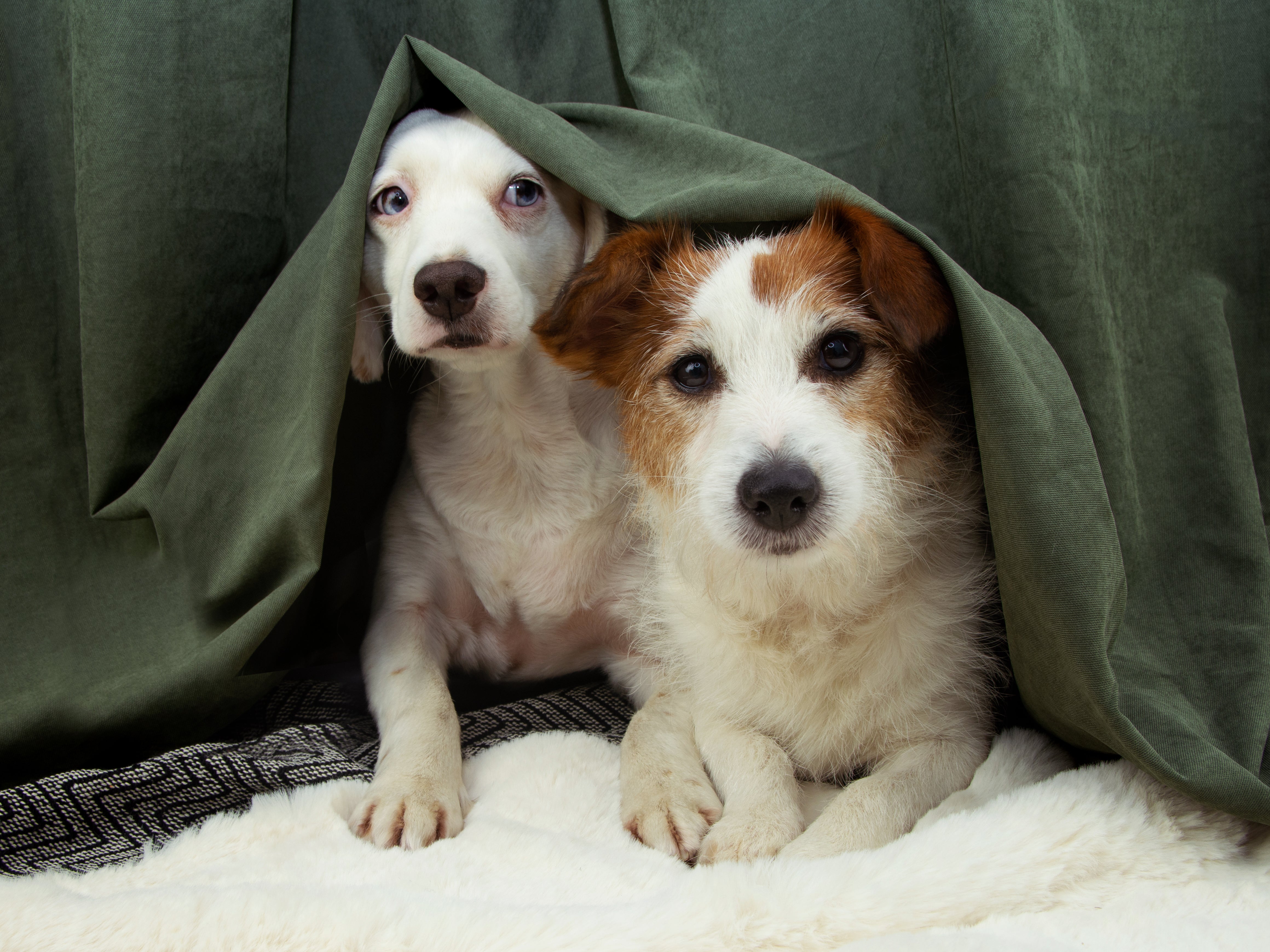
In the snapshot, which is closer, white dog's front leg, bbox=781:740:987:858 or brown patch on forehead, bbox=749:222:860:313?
white dog's front leg, bbox=781:740:987:858

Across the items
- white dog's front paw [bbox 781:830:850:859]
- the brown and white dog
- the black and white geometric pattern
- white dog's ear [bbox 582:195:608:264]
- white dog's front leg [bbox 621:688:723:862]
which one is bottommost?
the black and white geometric pattern

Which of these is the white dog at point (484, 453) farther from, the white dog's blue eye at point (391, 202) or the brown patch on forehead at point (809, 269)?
the brown patch on forehead at point (809, 269)

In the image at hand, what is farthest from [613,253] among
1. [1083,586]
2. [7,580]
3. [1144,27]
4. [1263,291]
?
[7,580]

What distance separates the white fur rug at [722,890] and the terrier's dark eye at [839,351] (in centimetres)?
64

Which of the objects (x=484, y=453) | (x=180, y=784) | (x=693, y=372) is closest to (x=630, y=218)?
(x=693, y=372)

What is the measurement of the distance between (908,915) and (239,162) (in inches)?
72.1

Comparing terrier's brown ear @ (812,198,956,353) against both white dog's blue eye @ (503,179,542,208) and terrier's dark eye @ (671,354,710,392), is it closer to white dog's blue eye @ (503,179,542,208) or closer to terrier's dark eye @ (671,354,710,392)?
terrier's dark eye @ (671,354,710,392)

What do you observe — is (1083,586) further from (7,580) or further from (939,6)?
(7,580)

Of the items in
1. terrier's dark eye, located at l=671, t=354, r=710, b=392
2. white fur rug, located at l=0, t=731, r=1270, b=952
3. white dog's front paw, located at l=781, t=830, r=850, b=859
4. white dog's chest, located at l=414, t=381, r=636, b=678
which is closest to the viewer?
white fur rug, located at l=0, t=731, r=1270, b=952

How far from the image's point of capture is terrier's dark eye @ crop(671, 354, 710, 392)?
155cm

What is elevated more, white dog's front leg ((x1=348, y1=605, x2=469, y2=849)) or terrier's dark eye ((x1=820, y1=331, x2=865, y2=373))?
terrier's dark eye ((x1=820, y1=331, x2=865, y2=373))

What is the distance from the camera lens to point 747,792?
1.48 metres

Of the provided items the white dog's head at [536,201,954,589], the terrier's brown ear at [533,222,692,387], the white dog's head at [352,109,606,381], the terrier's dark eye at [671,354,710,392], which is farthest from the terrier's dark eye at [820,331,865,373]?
the white dog's head at [352,109,606,381]

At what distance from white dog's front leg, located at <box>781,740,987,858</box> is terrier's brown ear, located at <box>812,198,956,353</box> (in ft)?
2.10
